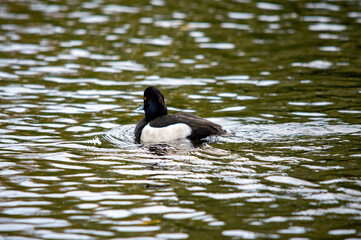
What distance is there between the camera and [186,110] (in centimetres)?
1159

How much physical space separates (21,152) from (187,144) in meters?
2.78

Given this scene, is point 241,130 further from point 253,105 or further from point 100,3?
point 100,3

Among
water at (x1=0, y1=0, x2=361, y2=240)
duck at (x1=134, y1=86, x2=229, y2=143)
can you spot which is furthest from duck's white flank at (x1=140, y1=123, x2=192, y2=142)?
water at (x1=0, y1=0, x2=361, y2=240)

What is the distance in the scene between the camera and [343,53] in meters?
15.0

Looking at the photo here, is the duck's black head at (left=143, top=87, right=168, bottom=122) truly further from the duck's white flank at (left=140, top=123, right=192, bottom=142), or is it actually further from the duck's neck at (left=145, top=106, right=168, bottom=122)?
the duck's white flank at (left=140, top=123, right=192, bottom=142)

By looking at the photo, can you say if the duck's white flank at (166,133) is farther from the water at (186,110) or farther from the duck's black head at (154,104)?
the duck's black head at (154,104)

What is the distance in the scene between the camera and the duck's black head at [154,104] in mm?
10102

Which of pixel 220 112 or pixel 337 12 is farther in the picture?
pixel 337 12

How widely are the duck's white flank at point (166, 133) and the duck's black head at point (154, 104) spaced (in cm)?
57

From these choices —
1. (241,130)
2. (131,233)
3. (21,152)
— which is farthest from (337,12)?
(131,233)

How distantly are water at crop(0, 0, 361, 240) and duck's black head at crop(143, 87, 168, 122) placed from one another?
2.00 feet

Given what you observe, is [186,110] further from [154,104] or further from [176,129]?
[176,129]

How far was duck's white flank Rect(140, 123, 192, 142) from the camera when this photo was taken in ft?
30.9

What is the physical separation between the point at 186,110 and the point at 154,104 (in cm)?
158
